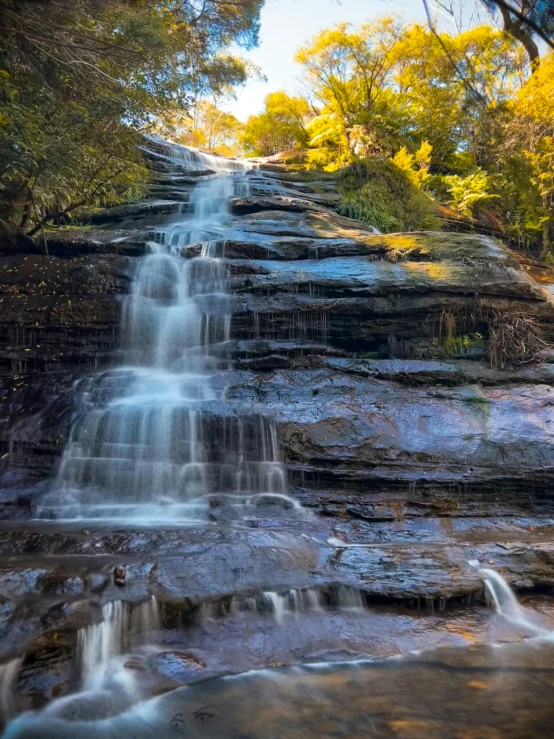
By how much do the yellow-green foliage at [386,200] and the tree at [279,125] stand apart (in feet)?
31.9

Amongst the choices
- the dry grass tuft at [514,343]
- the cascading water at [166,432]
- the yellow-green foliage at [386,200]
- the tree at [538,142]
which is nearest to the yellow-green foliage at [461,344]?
the dry grass tuft at [514,343]

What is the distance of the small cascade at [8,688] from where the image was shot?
3590 mm

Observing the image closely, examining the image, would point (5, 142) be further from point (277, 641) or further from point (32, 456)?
point (277, 641)

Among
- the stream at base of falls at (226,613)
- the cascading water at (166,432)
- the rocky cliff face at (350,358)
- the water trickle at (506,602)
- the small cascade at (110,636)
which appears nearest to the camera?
the stream at base of falls at (226,613)

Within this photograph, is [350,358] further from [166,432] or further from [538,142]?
[538,142]

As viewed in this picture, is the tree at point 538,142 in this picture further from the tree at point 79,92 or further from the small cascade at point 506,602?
the small cascade at point 506,602

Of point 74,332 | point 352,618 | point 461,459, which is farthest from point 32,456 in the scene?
point 461,459

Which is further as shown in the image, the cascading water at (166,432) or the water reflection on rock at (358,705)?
the cascading water at (166,432)

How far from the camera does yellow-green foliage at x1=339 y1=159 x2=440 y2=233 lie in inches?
617

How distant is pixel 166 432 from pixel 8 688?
4.24 m

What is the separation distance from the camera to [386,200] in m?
16.2

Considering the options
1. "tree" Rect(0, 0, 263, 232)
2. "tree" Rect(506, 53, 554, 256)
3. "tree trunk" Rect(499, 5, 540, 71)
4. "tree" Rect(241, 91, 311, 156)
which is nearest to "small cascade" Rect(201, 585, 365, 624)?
"tree trunk" Rect(499, 5, 540, 71)

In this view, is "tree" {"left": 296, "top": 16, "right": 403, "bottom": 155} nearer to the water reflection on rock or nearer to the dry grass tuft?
the dry grass tuft

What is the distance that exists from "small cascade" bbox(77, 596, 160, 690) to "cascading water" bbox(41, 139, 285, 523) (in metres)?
2.21
